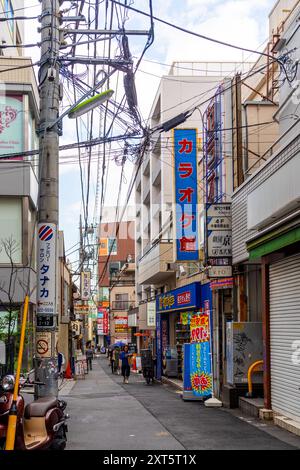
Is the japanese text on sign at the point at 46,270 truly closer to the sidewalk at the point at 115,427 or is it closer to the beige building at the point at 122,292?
the sidewalk at the point at 115,427

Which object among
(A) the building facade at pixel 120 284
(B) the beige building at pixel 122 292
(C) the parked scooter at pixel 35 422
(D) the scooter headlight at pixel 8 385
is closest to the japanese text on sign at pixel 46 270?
(C) the parked scooter at pixel 35 422

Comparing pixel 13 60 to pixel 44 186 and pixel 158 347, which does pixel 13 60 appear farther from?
pixel 158 347

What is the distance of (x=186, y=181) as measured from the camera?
22484 millimetres

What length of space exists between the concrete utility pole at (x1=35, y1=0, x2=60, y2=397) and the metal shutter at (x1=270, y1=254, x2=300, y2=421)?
4953 mm

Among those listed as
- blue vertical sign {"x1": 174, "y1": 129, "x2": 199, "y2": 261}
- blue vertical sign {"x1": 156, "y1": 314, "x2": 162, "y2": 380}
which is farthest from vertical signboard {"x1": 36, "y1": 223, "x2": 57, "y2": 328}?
blue vertical sign {"x1": 156, "y1": 314, "x2": 162, "y2": 380}

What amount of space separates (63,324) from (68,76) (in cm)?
2477

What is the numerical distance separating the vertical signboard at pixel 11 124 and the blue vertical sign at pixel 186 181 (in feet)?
18.3

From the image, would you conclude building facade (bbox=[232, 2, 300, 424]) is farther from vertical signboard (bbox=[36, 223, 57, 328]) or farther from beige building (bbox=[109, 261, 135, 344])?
beige building (bbox=[109, 261, 135, 344])

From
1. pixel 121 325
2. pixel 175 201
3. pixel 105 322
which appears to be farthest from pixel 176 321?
pixel 105 322

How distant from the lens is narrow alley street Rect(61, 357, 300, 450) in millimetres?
11406

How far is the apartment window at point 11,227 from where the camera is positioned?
74.7 feet

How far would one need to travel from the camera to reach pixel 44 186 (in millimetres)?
11328

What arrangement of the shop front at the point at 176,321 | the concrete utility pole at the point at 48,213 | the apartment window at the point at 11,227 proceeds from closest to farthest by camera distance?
the concrete utility pole at the point at 48,213 → the apartment window at the point at 11,227 → the shop front at the point at 176,321
